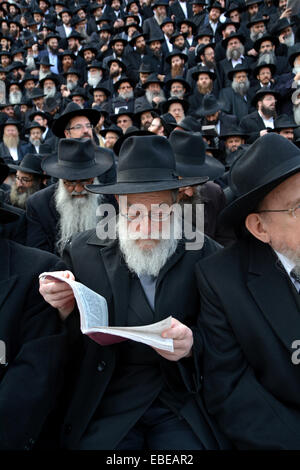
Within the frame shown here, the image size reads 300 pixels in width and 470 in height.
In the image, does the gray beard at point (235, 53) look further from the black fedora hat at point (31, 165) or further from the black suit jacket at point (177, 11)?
the black fedora hat at point (31, 165)

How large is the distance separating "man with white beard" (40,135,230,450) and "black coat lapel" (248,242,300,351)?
1.18ft

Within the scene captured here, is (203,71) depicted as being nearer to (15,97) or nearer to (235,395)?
(15,97)

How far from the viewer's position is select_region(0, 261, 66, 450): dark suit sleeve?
204 centimetres

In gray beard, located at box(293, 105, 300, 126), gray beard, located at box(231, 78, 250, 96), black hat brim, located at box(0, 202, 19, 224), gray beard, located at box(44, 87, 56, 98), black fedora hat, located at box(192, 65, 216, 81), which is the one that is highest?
black fedora hat, located at box(192, 65, 216, 81)

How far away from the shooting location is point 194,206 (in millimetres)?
4199

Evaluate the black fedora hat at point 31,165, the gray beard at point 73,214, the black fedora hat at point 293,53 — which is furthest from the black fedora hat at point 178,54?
the gray beard at point 73,214

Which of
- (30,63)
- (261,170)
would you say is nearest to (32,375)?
(261,170)

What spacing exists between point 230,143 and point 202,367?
20.9 ft

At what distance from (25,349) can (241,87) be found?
9.71m

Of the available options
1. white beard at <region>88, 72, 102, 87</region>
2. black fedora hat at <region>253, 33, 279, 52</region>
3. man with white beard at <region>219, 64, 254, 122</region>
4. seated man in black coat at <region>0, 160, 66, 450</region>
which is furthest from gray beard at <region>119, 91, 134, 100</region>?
seated man in black coat at <region>0, 160, 66, 450</region>

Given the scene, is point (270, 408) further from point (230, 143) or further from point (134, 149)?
point (230, 143)

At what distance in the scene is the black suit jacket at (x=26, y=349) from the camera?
6.73 ft

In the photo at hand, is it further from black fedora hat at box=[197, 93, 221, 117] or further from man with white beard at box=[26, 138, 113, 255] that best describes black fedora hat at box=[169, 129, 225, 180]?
black fedora hat at box=[197, 93, 221, 117]
